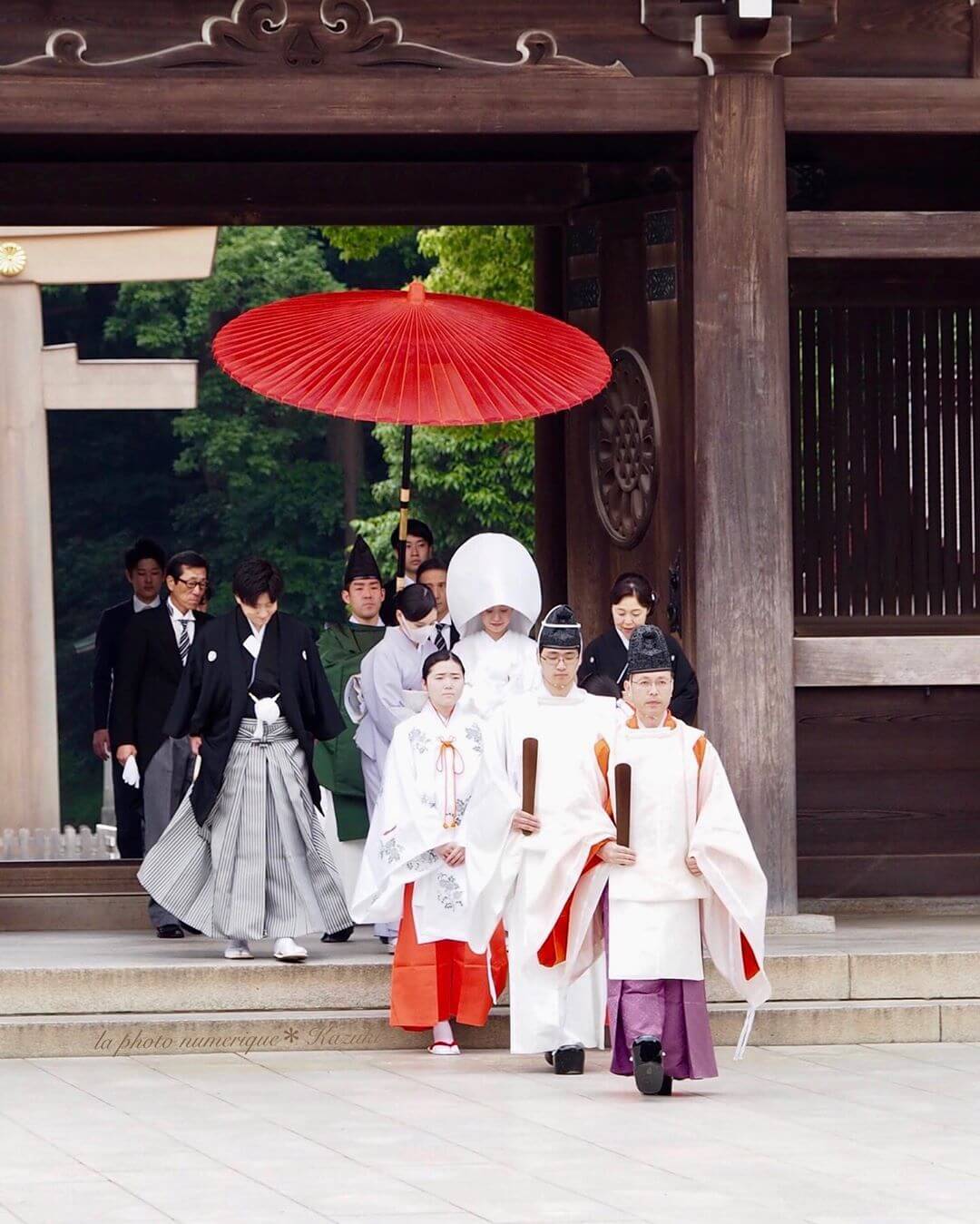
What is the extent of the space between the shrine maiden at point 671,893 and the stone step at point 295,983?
97cm

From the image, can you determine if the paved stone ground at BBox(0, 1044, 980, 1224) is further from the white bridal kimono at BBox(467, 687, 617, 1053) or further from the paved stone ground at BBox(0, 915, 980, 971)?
the paved stone ground at BBox(0, 915, 980, 971)

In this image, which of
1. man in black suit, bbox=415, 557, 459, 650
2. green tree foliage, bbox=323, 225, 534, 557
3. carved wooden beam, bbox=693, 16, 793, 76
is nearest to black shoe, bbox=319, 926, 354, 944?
man in black suit, bbox=415, 557, 459, 650

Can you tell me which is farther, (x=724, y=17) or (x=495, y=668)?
(x=724, y=17)

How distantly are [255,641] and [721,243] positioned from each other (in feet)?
7.57

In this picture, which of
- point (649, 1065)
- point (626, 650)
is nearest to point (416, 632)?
point (626, 650)

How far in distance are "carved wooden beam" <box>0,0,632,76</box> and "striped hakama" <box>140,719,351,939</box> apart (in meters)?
2.48

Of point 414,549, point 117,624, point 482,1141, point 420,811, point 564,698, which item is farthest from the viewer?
point 117,624

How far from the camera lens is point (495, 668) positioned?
8773 millimetres

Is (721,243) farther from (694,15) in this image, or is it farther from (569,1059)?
(569,1059)

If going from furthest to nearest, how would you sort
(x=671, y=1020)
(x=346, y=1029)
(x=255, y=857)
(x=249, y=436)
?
(x=249, y=436) → (x=255, y=857) → (x=346, y=1029) → (x=671, y=1020)

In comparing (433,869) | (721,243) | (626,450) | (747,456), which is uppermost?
(721,243)

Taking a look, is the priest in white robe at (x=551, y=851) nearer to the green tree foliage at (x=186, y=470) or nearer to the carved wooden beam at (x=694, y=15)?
the carved wooden beam at (x=694, y=15)

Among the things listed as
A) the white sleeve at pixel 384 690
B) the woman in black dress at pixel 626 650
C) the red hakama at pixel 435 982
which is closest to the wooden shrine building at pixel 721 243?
the woman in black dress at pixel 626 650

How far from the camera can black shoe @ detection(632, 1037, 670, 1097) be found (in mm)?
7238
